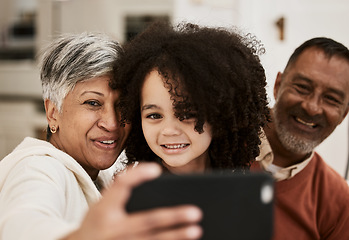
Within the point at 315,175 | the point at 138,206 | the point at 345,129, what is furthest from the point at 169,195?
the point at 345,129

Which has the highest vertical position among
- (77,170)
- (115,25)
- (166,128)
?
(166,128)

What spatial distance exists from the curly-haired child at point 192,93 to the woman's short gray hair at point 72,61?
0.05 m

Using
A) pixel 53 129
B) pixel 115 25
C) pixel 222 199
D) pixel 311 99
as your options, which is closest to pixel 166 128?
pixel 53 129

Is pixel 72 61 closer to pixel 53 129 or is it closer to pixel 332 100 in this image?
pixel 53 129

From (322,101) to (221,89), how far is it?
2.53ft

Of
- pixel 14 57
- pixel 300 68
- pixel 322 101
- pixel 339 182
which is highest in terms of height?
pixel 300 68

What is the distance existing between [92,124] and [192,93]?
345 millimetres

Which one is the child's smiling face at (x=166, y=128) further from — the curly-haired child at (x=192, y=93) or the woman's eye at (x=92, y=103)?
the woman's eye at (x=92, y=103)

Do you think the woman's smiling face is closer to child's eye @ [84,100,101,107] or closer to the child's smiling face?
child's eye @ [84,100,101,107]

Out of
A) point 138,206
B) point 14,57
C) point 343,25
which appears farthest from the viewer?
point 14,57

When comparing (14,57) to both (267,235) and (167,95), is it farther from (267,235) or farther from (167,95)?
(267,235)

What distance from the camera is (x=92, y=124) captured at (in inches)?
52.0

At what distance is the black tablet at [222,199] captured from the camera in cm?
59

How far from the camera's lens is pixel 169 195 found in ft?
1.95
